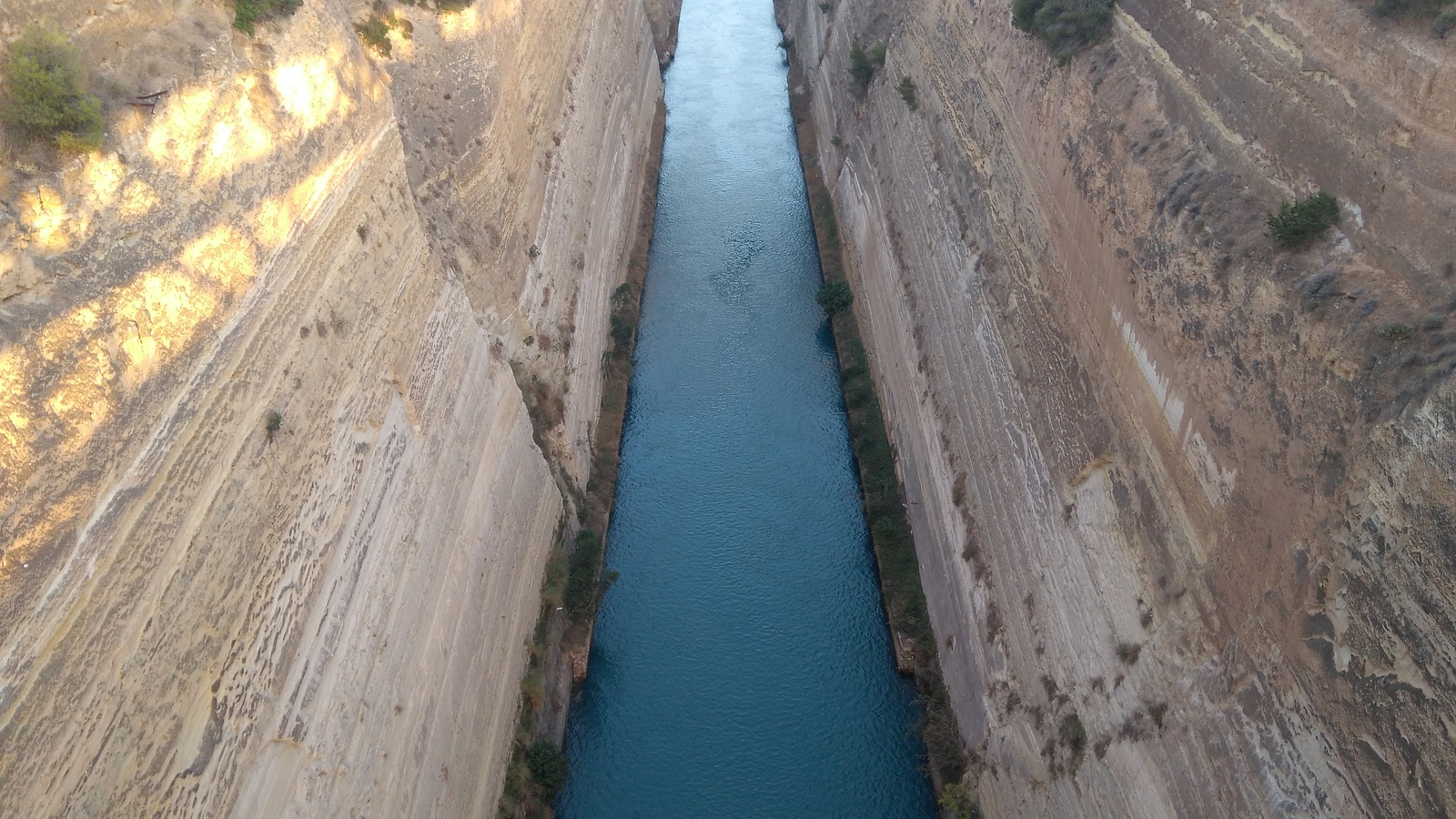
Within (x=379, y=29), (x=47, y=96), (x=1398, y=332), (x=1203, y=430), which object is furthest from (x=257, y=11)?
(x=1398, y=332)

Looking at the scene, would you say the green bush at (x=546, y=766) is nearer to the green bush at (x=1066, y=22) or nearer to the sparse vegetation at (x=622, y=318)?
the sparse vegetation at (x=622, y=318)

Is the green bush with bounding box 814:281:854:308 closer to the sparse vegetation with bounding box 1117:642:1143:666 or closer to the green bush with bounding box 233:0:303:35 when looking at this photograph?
the sparse vegetation with bounding box 1117:642:1143:666

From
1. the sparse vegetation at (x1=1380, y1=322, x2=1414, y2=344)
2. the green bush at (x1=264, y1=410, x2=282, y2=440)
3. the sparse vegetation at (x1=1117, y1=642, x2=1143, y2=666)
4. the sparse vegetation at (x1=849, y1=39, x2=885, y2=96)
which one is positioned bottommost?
the sparse vegetation at (x1=849, y1=39, x2=885, y2=96)

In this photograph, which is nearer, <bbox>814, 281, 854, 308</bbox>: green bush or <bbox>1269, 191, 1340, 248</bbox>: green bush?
<bbox>1269, 191, 1340, 248</bbox>: green bush

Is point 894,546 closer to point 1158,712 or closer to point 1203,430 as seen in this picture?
point 1158,712

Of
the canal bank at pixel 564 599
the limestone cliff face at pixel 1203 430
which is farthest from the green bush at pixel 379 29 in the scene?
the limestone cliff face at pixel 1203 430

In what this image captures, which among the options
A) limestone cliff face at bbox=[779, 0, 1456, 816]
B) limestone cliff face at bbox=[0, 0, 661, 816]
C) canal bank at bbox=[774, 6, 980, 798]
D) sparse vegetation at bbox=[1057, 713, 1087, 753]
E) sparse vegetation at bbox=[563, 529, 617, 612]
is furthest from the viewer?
sparse vegetation at bbox=[563, 529, 617, 612]

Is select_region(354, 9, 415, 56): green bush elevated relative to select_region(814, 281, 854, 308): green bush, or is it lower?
elevated

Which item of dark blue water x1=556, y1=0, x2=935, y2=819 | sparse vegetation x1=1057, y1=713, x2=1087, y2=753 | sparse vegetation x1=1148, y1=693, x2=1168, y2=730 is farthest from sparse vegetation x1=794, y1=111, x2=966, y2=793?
sparse vegetation x1=1148, y1=693, x2=1168, y2=730
